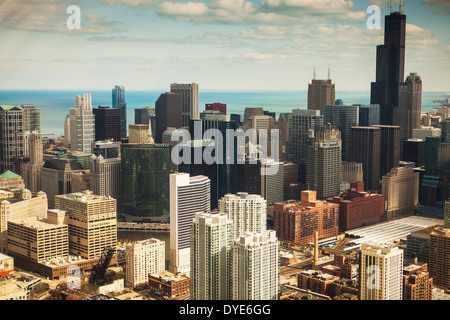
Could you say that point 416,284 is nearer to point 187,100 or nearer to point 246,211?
point 246,211

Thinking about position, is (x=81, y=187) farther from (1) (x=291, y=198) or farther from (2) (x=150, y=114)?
(1) (x=291, y=198)

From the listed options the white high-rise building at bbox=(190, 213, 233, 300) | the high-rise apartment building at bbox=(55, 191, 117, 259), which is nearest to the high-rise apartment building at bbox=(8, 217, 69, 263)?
the high-rise apartment building at bbox=(55, 191, 117, 259)

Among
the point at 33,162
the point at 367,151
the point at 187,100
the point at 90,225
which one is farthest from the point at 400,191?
the point at 33,162

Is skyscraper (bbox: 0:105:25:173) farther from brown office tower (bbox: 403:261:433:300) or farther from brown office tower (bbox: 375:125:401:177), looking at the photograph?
brown office tower (bbox: 403:261:433:300)

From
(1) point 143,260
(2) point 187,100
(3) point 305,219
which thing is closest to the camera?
(1) point 143,260

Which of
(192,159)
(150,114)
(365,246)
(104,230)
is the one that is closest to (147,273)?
(104,230)

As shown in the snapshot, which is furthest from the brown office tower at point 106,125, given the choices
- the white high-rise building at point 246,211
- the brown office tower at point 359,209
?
the white high-rise building at point 246,211
